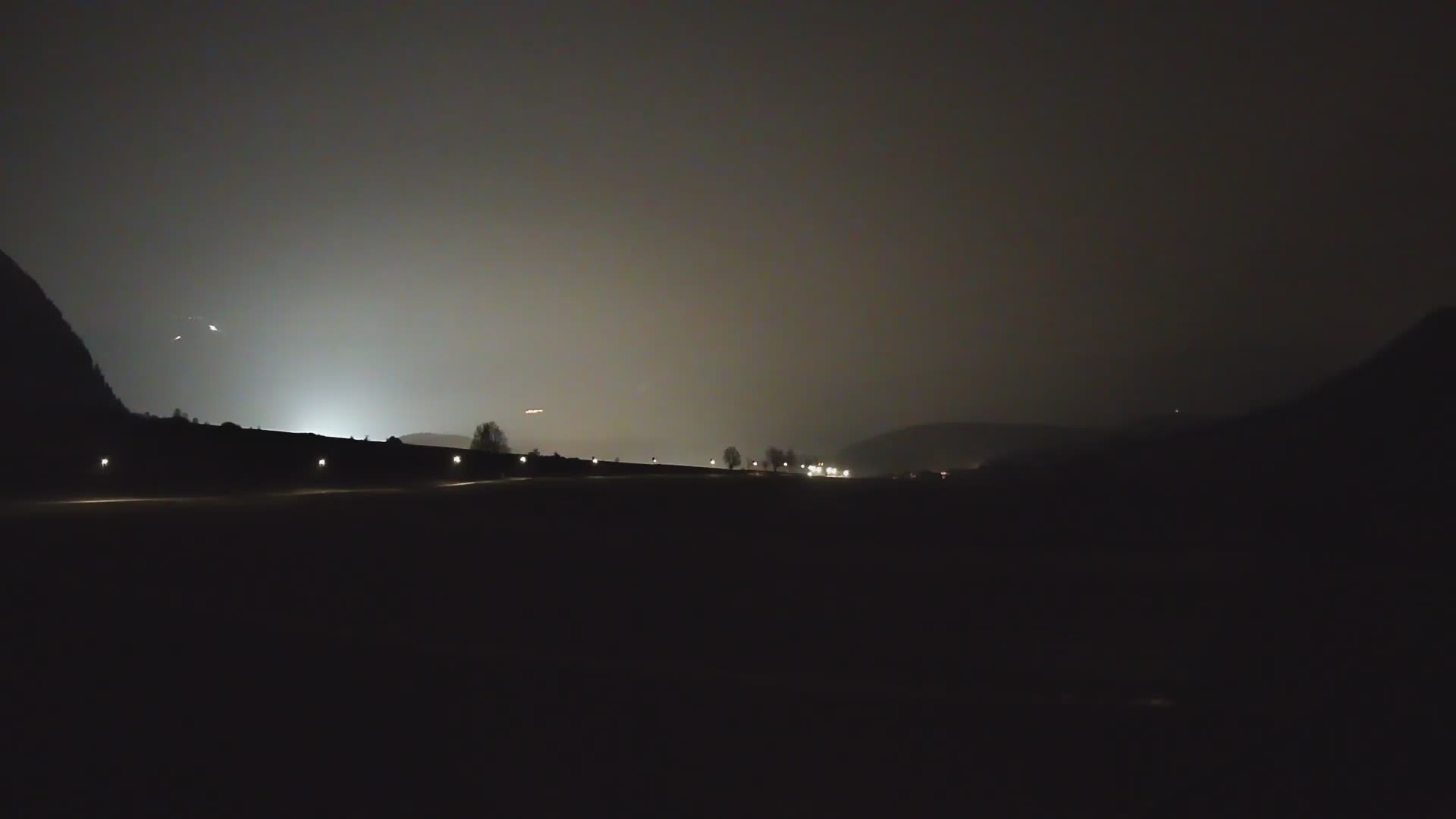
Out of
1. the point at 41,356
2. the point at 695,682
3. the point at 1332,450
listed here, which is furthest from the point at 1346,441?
the point at 41,356

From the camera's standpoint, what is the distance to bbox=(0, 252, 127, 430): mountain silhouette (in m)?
67.0

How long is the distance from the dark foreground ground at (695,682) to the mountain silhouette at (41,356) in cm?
5497

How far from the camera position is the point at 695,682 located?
846 cm

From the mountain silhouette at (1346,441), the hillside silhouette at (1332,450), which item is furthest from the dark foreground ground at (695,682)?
the mountain silhouette at (1346,441)

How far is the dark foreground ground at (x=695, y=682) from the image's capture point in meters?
6.01

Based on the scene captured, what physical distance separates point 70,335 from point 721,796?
101325mm

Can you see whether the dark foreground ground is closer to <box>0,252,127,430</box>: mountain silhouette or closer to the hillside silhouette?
the hillside silhouette

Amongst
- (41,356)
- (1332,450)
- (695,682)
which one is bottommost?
(695,682)

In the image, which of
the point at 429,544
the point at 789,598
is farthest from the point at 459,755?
the point at 429,544

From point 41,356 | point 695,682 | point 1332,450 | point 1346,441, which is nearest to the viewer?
point 695,682

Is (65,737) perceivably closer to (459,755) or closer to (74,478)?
(459,755)

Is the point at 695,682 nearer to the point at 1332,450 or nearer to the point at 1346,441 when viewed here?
the point at 1332,450

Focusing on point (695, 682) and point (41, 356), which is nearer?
point (695, 682)

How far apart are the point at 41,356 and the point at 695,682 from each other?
88.8 meters
